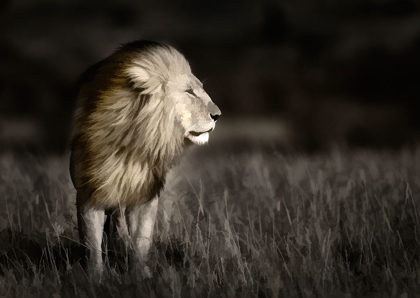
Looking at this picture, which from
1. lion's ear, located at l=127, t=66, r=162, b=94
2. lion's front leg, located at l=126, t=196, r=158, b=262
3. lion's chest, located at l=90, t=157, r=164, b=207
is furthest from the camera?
lion's front leg, located at l=126, t=196, r=158, b=262

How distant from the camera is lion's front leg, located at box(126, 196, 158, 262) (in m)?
3.63

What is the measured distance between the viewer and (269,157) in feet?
23.9

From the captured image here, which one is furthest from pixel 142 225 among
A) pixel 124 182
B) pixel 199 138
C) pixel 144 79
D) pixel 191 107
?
pixel 144 79

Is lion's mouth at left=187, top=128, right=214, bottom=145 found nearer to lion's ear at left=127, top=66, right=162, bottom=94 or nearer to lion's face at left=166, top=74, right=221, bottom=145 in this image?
lion's face at left=166, top=74, right=221, bottom=145

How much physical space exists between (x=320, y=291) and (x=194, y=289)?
1.88 ft

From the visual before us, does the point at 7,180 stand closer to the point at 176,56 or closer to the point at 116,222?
the point at 116,222

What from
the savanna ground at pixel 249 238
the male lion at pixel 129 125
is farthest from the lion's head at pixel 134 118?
the savanna ground at pixel 249 238

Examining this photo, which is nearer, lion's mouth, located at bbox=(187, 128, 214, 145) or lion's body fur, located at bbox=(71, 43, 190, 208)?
lion's body fur, located at bbox=(71, 43, 190, 208)

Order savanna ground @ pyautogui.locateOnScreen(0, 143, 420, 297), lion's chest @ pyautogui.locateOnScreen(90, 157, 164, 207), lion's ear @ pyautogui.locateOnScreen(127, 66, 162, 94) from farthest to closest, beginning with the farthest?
lion's chest @ pyautogui.locateOnScreen(90, 157, 164, 207) → lion's ear @ pyautogui.locateOnScreen(127, 66, 162, 94) → savanna ground @ pyautogui.locateOnScreen(0, 143, 420, 297)

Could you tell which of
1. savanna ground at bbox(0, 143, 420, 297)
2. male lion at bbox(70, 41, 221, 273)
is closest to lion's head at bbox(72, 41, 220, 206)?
male lion at bbox(70, 41, 221, 273)

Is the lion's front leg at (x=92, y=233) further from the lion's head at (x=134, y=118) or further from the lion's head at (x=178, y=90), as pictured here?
the lion's head at (x=178, y=90)

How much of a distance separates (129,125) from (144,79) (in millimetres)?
244

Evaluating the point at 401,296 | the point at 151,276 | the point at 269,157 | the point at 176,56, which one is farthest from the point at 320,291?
the point at 269,157

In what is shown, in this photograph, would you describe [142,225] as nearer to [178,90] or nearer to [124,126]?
[124,126]
